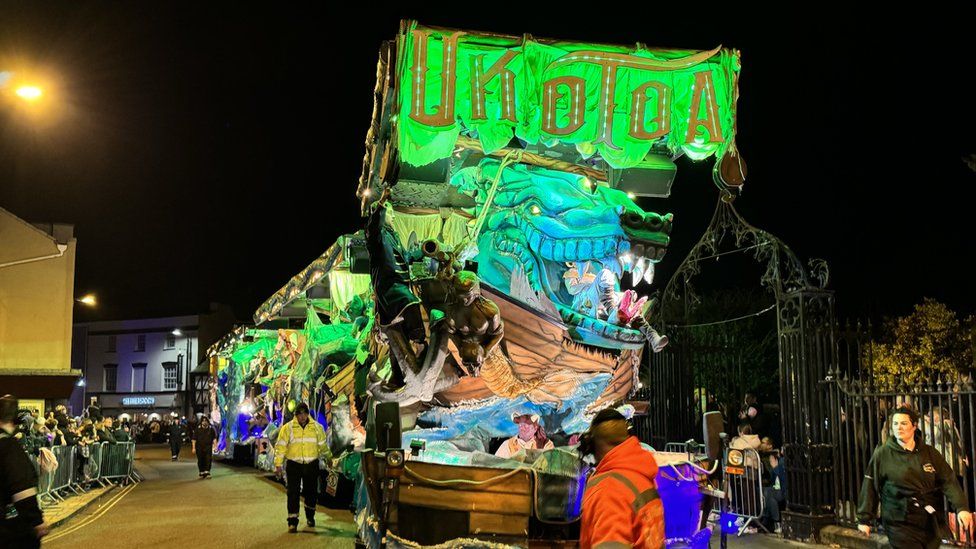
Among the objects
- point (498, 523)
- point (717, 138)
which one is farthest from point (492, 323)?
point (717, 138)

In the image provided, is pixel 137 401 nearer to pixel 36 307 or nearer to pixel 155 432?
pixel 155 432

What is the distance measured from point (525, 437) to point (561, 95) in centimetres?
431

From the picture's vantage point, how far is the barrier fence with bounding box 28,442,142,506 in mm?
16206

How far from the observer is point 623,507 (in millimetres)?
4184

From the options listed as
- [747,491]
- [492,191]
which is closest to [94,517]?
[492,191]

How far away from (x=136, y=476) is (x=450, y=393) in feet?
56.1

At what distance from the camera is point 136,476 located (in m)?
23.5

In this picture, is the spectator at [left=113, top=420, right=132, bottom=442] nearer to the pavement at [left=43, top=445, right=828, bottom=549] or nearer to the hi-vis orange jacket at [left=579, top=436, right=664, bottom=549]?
the pavement at [left=43, top=445, right=828, bottom=549]

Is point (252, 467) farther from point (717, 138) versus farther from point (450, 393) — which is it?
point (717, 138)

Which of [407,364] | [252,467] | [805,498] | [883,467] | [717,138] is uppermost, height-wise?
[717,138]

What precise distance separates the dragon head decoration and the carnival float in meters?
0.03

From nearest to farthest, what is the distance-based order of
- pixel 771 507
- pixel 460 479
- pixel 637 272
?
pixel 460 479, pixel 637 272, pixel 771 507

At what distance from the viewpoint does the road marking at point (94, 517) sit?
12.5 m

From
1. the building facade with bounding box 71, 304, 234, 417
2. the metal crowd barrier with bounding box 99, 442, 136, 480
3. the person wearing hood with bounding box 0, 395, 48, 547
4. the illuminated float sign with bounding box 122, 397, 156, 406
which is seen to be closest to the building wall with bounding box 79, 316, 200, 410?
the building facade with bounding box 71, 304, 234, 417
